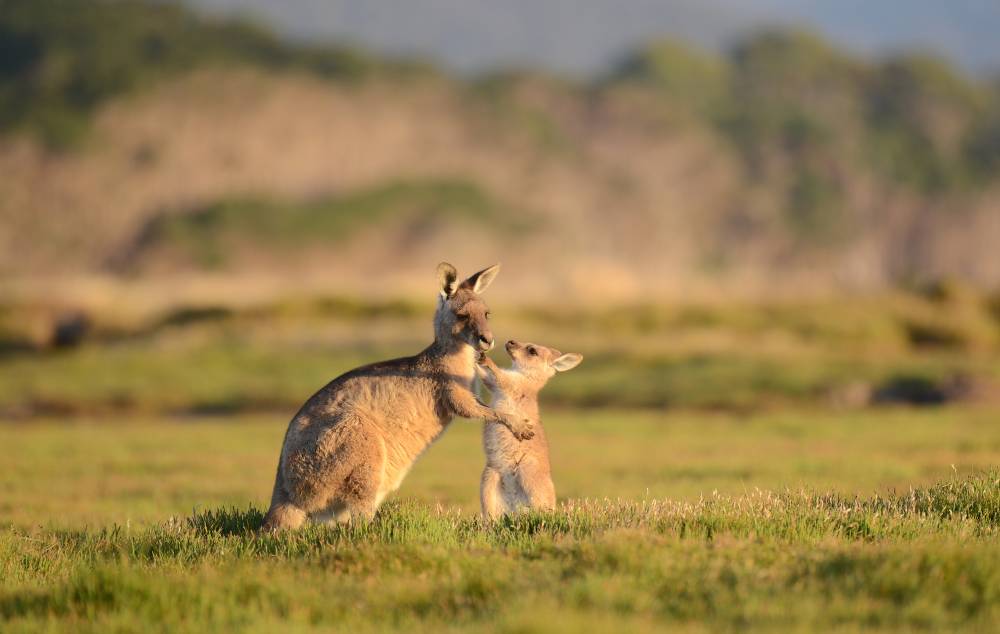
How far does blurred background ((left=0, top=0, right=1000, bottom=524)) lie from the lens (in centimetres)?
2158

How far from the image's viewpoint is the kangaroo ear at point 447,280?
9.48 meters

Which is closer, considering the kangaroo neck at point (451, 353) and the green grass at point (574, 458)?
the kangaroo neck at point (451, 353)

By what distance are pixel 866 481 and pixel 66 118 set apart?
3606 inches

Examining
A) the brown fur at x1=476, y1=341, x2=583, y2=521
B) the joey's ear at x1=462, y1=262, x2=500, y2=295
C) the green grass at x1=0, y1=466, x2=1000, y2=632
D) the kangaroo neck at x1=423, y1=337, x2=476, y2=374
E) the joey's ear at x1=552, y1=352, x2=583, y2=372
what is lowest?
the green grass at x1=0, y1=466, x2=1000, y2=632

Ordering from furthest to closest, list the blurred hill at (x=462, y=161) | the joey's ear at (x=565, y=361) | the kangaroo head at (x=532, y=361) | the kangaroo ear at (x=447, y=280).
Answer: the blurred hill at (x=462, y=161), the joey's ear at (x=565, y=361), the kangaroo head at (x=532, y=361), the kangaroo ear at (x=447, y=280)

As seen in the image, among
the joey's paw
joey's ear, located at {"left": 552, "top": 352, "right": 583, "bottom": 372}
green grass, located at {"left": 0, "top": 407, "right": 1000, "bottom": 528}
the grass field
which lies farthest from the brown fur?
green grass, located at {"left": 0, "top": 407, "right": 1000, "bottom": 528}

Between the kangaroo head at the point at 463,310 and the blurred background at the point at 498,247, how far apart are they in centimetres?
480

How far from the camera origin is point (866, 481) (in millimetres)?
14906

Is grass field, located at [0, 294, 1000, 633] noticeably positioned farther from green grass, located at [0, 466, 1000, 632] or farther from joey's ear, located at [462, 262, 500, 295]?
joey's ear, located at [462, 262, 500, 295]

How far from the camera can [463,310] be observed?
9.41 m

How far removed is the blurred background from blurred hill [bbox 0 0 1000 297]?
321mm

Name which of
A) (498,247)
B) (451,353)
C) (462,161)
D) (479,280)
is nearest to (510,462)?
(451,353)

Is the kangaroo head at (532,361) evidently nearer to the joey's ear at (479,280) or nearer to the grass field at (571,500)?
the joey's ear at (479,280)

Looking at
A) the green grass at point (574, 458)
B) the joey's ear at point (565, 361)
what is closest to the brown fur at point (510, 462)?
the joey's ear at point (565, 361)
